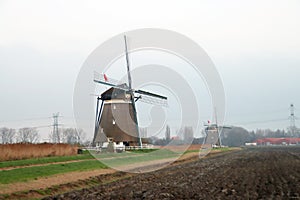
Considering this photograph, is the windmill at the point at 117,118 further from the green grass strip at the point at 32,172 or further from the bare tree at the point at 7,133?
the bare tree at the point at 7,133

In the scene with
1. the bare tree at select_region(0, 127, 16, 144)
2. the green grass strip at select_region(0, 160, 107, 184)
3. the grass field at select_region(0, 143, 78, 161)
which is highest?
the bare tree at select_region(0, 127, 16, 144)

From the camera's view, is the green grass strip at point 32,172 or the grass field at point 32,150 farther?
the grass field at point 32,150

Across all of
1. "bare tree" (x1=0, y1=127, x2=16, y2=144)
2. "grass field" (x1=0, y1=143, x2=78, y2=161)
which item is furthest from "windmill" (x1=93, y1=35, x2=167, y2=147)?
"bare tree" (x1=0, y1=127, x2=16, y2=144)

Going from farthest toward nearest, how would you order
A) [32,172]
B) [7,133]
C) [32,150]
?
[7,133] → [32,150] → [32,172]

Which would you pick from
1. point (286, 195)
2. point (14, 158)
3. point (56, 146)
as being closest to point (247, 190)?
point (286, 195)

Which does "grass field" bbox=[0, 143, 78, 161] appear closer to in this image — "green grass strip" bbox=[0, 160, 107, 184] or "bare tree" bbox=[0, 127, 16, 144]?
"green grass strip" bbox=[0, 160, 107, 184]

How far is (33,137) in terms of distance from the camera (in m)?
136

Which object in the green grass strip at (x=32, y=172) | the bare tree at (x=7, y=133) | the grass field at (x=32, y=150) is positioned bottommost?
the green grass strip at (x=32, y=172)

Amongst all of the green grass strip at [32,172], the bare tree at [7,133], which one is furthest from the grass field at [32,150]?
the bare tree at [7,133]

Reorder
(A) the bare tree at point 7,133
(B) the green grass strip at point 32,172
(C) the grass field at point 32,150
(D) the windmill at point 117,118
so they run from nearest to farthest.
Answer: (B) the green grass strip at point 32,172
(C) the grass field at point 32,150
(D) the windmill at point 117,118
(A) the bare tree at point 7,133

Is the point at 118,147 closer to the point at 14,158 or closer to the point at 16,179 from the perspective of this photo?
the point at 14,158

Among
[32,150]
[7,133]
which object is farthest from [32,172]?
[7,133]

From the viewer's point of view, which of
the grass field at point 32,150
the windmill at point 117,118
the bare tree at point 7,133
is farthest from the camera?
the bare tree at point 7,133

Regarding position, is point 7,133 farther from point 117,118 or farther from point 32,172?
point 32,172
